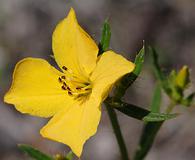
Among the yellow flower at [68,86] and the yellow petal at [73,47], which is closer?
the yellow flower at [68,86]

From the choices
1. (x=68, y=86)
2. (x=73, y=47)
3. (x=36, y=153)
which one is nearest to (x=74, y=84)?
(x=68, y=86)

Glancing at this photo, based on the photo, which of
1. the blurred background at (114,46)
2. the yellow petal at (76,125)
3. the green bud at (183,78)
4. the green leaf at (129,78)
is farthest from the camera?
the blurred background at (114,46)

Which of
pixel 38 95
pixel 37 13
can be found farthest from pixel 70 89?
pixel 37 13

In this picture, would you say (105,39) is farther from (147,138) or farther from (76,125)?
(147,138)

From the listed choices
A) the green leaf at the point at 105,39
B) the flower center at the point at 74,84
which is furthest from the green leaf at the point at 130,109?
the green leaf at the point at 105,39

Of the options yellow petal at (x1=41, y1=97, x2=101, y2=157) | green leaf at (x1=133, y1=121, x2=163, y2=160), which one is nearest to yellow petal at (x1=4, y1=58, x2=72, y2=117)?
yellow petal at (x1=41, y1=97, x2=101, y2=157)

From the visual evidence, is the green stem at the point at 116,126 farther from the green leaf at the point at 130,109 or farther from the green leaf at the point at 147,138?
the green leaf at the point at 147,138
